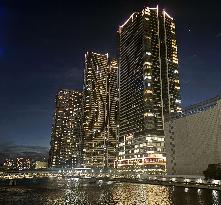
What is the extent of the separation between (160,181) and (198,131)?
34798 millimetres

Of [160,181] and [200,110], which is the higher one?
[200,110]

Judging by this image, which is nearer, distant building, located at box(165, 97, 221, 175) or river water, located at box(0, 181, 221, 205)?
river water, located at box(0, 181, 221, 205)

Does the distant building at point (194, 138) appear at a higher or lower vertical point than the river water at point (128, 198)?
higher

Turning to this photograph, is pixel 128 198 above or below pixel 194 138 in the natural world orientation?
below

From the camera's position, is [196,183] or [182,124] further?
[182,124]

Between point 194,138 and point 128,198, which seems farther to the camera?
point 194,138

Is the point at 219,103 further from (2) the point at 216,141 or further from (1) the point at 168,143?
(1) the point at 168,143

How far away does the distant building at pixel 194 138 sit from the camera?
140 meters

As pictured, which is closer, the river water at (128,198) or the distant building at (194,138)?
the river water at (128,198)

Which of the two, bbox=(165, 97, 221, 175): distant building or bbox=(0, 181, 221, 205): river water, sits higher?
bbox=(165, 97, 221, 175): distant building

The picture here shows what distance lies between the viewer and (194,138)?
155 meters

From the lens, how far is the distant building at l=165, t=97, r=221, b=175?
461ft

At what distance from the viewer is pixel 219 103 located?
138m

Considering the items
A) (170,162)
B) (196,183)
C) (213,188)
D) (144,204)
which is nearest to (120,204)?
(144,204)
